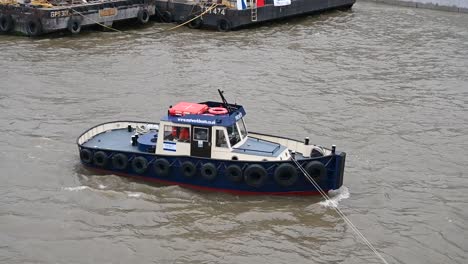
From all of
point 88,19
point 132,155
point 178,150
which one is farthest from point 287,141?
point 88,19

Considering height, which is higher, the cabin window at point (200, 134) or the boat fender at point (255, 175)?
the cabin window at point (200, 134)

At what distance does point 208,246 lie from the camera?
656 inches

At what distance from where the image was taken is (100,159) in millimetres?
19891

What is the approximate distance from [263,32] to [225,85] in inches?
544

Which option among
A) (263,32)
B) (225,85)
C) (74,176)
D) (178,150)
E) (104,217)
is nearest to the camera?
(104,217)

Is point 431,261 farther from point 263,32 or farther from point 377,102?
point 263,32

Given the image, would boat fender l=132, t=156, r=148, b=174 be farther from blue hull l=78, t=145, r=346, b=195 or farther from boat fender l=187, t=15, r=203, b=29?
boat fender l=187, t=15, r=203, b=29

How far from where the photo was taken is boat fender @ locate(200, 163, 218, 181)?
738 inches

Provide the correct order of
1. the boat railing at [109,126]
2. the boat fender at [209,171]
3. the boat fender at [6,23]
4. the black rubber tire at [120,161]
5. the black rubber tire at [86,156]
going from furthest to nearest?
the boat fender at [6,23]
the boat railing at [109,126]
the black rubber tire at [86,156]
the black rubber tire at [120,161]
the boat fender at [209,171]

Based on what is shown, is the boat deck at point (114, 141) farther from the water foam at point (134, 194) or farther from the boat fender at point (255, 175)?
the boat fender at point (255, 175)

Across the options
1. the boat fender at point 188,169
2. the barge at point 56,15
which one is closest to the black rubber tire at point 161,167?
the boat fender at point 188,169

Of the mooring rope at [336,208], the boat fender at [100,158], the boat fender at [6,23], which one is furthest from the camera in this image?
the boat fender at [6,23]

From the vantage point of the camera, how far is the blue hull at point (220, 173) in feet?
60.4

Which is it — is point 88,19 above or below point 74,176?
above
